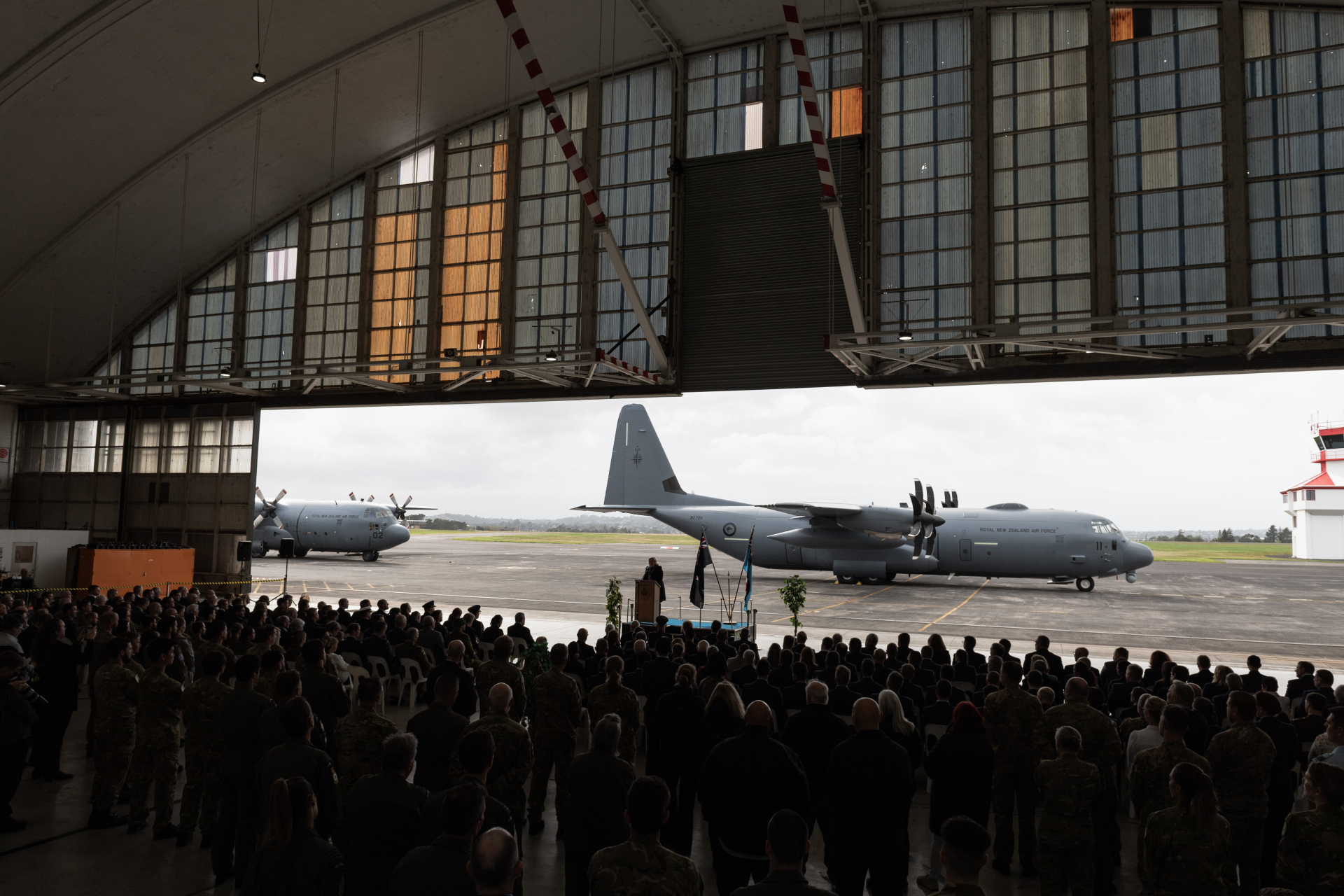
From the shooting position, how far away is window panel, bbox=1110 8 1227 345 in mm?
16891

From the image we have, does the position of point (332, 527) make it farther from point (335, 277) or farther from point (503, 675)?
point (503, 675)

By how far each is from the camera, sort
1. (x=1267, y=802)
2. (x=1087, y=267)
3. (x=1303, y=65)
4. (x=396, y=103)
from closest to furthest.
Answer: (x=1267, y=802)
(x=1303, y=65)
(x=1087, y=267)
(x=396, y=103)

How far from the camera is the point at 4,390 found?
75.5 feet

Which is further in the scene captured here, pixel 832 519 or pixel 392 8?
pixel 832 519

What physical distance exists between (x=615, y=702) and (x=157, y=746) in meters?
3.71

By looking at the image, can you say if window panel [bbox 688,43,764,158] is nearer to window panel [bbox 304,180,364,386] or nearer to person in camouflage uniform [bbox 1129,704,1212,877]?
window panel [bbox 304,180,364,386]

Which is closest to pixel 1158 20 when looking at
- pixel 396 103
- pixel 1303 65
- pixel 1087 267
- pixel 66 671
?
pixel 1303 65

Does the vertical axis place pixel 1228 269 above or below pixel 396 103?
below

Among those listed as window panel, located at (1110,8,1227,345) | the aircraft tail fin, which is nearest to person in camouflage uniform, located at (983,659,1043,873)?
window panel, located at (1110,8,1227,345)

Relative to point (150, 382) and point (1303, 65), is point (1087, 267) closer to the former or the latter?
point (1303, 65)

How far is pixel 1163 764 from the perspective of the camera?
5.08 meters

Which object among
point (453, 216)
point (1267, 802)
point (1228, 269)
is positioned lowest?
point (1267, 802)

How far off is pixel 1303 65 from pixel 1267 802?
17.7m

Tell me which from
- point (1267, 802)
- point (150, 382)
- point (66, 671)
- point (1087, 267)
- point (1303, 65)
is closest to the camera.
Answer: point (1267, 802)
